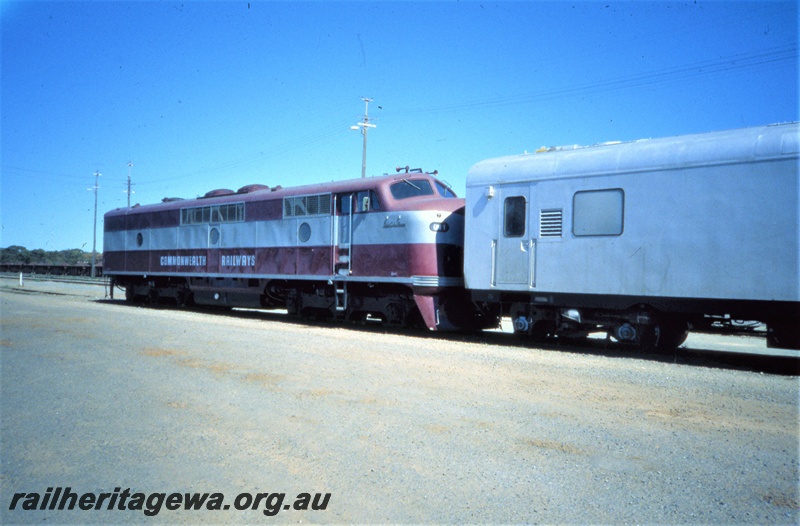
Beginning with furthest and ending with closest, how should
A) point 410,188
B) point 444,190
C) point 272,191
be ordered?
point 272,191, point 444,190, point 410,188

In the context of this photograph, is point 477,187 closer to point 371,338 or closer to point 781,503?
point 371,338

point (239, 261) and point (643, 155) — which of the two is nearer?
point (643, 155)

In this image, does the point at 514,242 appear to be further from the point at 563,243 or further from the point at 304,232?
the point at 304,232

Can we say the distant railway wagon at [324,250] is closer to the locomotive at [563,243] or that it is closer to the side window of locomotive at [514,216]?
the locomotive at [563,243]

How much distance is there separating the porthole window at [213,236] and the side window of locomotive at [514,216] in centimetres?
1025

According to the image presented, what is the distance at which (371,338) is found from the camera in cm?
1166

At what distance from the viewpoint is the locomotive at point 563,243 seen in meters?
8.69

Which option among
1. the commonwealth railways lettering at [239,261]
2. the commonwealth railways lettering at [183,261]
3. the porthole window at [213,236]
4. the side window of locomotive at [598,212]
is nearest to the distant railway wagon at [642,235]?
the side window of locomotive at [598,212]

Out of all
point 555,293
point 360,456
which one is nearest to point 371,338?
point 555,293

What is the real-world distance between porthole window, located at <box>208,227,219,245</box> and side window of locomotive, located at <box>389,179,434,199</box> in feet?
23.8

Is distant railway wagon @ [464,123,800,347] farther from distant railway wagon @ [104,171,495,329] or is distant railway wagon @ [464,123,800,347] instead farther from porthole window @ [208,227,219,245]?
porthole window @ [208,227,219,245]

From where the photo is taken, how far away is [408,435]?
5.04 meters

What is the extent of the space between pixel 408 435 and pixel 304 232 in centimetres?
1077

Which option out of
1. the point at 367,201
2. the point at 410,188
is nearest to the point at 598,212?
the point at 410,188
